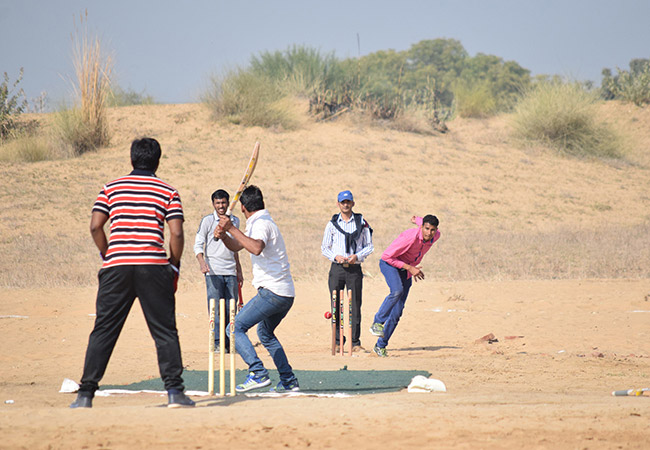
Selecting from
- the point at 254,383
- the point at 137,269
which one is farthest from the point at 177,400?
the point at 254,383

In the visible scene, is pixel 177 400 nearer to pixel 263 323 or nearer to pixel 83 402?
pixel 83 402

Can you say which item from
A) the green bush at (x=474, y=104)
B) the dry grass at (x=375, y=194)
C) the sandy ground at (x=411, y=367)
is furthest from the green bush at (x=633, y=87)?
the sandy ground at (x=411, y=367)

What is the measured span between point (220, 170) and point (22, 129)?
8118 millimetres

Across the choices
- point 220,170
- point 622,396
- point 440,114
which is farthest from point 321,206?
point 622,396

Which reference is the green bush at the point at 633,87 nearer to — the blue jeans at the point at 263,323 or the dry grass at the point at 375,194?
the dry grass at the point at 375,194

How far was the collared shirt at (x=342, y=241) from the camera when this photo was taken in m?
9.80

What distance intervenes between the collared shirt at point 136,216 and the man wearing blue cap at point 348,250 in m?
4.39

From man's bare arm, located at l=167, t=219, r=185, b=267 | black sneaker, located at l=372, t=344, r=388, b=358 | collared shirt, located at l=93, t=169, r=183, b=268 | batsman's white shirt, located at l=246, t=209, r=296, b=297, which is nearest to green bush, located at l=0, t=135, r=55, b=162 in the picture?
black sneaker, located at l=372, t=344, r=388, b=358

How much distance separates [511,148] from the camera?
108ft

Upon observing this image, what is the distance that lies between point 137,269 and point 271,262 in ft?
4.90

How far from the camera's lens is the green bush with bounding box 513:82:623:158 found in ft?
107

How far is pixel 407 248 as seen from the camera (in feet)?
30.5

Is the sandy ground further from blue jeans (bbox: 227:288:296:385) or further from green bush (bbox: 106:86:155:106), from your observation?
green bush (bbox: 106:86:155:106)

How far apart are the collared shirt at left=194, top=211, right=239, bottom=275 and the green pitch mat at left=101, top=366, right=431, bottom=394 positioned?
1.18 metres
